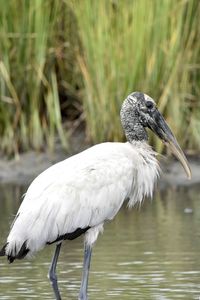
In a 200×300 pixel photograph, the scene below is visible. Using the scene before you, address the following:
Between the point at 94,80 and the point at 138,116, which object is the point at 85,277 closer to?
the point at 138,116

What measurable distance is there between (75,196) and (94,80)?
18.2ft

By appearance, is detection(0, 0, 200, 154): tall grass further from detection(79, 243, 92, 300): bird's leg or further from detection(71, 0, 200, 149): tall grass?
detection(79, 243, 92, 300): bird's leg

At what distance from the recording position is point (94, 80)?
46.8ft

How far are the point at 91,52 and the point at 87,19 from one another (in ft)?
1.20

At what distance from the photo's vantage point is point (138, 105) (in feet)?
31.0

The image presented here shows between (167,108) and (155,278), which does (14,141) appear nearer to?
(167,108)

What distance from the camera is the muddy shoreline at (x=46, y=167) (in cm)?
1434

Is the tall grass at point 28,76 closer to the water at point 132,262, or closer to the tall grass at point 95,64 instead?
the tall grass at point 95,64

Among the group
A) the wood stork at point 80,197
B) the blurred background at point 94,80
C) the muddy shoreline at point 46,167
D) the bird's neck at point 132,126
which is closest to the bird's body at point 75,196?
the wood stork at point 80,197

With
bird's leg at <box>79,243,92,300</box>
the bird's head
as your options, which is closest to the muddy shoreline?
the bird's head

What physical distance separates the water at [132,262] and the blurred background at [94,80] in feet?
0.21

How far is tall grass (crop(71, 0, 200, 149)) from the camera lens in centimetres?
1399

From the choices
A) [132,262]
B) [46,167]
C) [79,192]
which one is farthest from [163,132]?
[46,167]

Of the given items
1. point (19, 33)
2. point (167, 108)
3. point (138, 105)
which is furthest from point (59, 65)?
point (138, 105)
